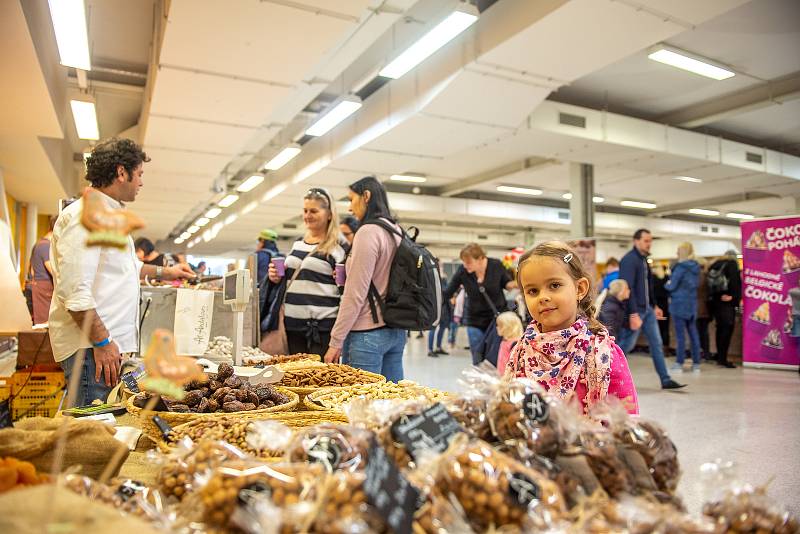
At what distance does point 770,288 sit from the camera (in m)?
7.71

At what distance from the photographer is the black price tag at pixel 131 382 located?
1946mm

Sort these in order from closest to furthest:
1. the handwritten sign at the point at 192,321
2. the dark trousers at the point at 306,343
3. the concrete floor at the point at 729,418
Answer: the handwritten sign at the point at 192,321 → the concrete floor at the point at 729,418 → the dark trousers at the point at 306,343

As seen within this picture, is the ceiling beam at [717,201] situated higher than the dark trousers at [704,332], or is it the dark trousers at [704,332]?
the ceiling beam at [717,201]

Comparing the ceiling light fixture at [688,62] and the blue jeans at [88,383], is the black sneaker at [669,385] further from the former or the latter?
the blue jeans at [88,383]

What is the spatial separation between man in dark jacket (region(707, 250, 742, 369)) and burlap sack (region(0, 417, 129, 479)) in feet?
29.2

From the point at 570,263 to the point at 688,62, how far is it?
570 centimetres

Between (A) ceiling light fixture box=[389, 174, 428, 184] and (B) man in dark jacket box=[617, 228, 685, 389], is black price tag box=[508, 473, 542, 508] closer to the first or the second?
(B) man in dark jacket box=[617, 228, 685, 389]

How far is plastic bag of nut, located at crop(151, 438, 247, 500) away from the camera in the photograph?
0.86 metres

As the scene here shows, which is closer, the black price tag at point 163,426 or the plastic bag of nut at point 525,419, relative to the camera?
the plastic bag of nut at point 525,419

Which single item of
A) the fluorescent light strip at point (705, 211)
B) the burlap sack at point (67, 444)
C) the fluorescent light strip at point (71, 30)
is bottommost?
the burlap sack at point (67, 444)

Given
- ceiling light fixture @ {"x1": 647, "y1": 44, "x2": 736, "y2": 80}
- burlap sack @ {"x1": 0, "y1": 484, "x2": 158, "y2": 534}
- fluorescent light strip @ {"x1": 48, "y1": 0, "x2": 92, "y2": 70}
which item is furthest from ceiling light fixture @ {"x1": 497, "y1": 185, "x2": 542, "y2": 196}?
burlap sack @ {"x1": 0, "y1": 484, "x2": 158, "y2": 534}

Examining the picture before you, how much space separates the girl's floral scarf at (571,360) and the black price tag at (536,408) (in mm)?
636

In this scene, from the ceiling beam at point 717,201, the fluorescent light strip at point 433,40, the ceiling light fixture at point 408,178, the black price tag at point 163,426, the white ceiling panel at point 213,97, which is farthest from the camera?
the ceiling beam at point 717,201

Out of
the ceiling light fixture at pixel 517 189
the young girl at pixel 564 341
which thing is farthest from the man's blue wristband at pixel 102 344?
the ceiling light fixture at pixel 517 189
